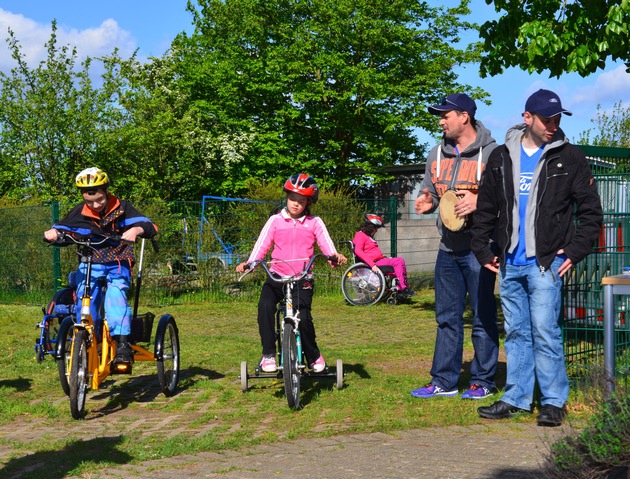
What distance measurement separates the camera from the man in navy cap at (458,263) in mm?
7141

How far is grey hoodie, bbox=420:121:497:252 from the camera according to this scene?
23.3ft

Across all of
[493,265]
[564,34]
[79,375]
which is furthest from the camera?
[564,34]

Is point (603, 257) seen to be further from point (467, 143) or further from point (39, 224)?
point (39, 224)

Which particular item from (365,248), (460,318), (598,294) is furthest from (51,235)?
Result: (365,248)

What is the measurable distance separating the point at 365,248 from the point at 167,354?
852 centimetres

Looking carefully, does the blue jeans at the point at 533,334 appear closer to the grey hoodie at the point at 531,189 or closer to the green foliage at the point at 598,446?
the grey hoodie at the point at 531,189

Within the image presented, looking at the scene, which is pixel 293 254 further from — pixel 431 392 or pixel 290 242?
pixel 431 392

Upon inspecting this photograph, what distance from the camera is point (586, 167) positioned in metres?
6.29

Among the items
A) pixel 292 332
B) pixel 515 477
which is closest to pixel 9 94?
pixel 292 332

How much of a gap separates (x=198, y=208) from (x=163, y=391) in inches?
378

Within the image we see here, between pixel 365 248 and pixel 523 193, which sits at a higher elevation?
pixel 523 193

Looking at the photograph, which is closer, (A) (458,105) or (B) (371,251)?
(A) (458,105)

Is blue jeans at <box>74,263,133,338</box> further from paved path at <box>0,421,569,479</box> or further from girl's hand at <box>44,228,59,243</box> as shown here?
paved path at <box>0,421,569,479</box>

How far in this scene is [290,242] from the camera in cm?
766
